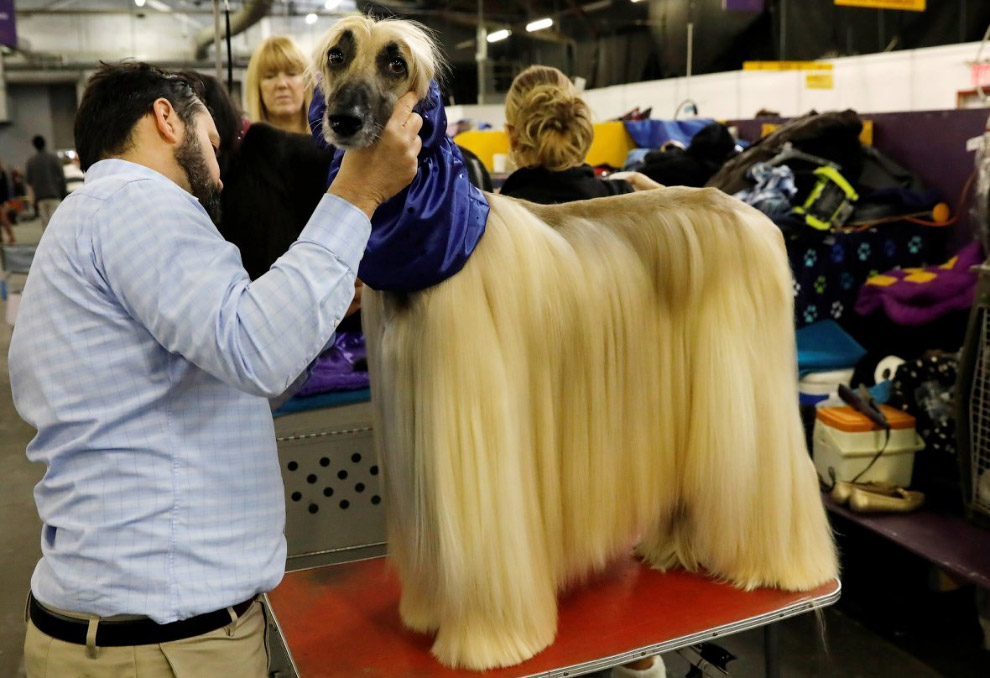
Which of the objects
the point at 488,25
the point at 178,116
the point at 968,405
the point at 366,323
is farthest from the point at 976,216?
the point at 488,25

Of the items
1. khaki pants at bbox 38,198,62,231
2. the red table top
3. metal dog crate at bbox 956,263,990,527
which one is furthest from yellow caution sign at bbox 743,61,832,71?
khaki pants at bbox 38,198,62,231

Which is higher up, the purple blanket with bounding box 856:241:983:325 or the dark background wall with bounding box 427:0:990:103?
the dark background wall with bounding box 427:0:990:103

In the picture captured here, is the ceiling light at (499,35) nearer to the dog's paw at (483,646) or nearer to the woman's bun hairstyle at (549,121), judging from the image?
the woman's bun hairstyle at (549,121)

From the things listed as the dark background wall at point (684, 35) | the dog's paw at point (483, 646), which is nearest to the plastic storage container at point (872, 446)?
the dog's paw at point (483, 646)

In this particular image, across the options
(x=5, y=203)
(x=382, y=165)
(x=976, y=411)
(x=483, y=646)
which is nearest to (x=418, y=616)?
(x=483, y=646)

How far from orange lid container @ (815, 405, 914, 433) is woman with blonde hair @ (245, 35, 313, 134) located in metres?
1.77

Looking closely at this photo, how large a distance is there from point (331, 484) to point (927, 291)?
2.07m

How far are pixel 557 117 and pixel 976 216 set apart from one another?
1816mm

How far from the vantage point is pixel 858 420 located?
2.65 m

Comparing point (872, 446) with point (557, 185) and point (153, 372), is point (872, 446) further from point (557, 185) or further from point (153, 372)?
point (153, 372)

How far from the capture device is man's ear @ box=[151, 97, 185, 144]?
110 cm

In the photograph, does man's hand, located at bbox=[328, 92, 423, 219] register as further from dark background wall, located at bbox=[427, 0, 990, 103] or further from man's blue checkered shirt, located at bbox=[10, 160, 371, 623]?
dark background wall, located at bbox=[427, 0, 990, 103]

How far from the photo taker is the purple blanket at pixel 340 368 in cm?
211

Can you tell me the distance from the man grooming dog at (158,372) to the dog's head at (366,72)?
26 mm
